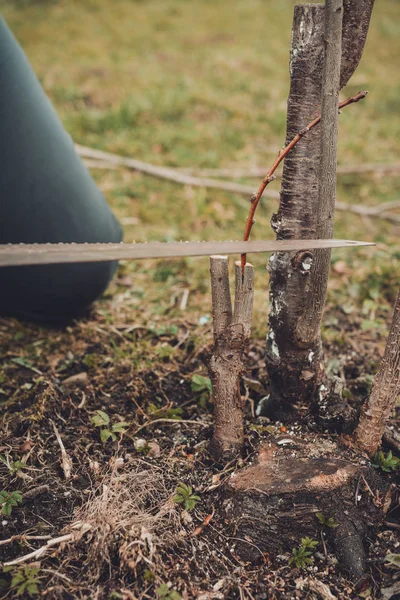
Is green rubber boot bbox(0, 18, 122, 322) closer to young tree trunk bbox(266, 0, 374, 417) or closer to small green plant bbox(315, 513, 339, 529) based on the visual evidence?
young tree trunk bbox(266, 0, 374, 417)

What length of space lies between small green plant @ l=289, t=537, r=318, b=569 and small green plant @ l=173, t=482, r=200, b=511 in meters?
0.30

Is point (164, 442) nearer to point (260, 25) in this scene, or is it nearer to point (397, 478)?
point (397, 478)

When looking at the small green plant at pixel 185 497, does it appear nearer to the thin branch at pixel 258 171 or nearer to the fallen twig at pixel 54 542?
the fallen twig at pixel 54 542

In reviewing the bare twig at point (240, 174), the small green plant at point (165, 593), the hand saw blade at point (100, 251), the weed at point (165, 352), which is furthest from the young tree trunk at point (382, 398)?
the bare twig at point (240, 174)

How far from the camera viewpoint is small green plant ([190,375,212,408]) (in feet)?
5.99

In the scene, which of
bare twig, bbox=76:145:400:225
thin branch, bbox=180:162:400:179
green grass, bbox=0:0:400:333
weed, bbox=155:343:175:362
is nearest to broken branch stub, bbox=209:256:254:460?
weed, bbox=155:343:175:362

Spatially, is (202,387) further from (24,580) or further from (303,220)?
(24,580)

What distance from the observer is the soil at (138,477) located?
4.20 feet

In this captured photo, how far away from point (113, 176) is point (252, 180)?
1.08m

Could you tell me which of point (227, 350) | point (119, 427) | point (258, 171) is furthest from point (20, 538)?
point (258, 171)

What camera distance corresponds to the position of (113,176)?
12.7 ft

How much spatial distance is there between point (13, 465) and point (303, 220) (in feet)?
3.65

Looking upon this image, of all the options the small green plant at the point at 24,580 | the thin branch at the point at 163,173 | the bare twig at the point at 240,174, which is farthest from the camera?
the thin branch at the point at 163,173

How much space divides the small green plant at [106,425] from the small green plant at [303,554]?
25.0 inches
